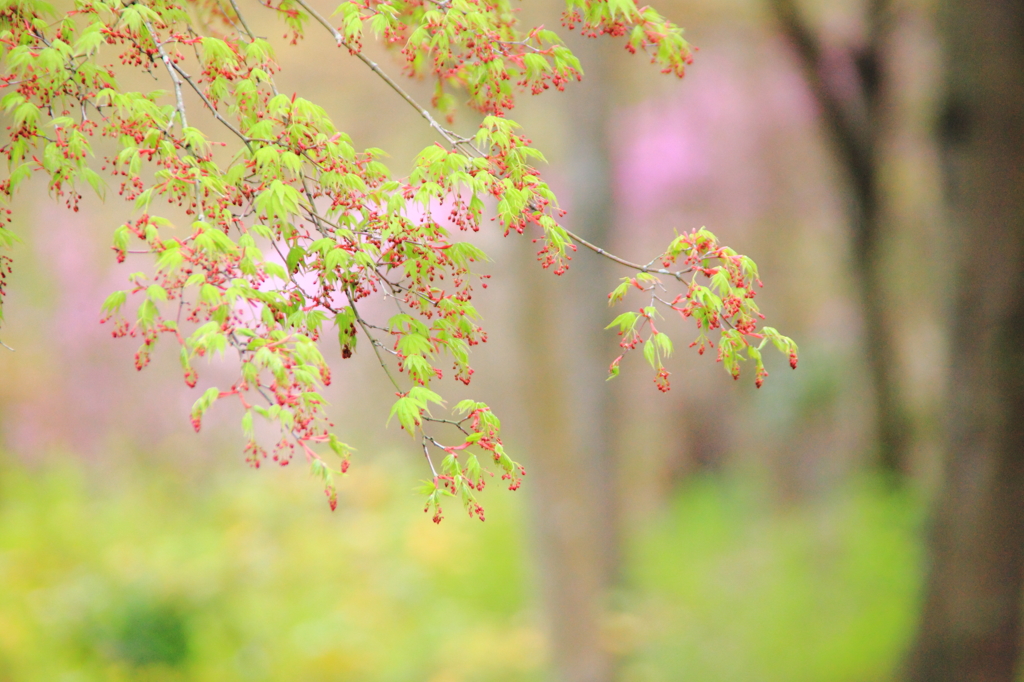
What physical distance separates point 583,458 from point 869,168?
3.35 meters

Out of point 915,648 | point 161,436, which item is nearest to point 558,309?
point 915,648

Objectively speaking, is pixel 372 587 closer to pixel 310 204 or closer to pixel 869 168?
pixel 869 168

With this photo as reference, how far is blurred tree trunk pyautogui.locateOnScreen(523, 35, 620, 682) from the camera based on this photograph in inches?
187

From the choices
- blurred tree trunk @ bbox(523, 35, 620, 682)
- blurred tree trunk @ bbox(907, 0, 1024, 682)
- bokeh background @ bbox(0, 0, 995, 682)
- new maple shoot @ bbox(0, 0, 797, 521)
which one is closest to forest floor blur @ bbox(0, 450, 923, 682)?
bokeh background @ bbox(0, 0, 995, 682)

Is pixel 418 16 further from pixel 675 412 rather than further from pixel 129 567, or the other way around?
pixel 675 412

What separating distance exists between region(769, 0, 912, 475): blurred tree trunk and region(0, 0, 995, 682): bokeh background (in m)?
0.03

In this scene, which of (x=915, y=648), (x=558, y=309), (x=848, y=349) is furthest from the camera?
(x=848, y=349)

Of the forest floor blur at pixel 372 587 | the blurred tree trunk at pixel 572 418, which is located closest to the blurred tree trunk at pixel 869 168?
the forest floor blur at pixel 372 587

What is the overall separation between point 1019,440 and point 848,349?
206 inches

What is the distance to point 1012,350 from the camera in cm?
408

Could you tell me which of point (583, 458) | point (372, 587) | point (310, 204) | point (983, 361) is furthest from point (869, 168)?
point (310, 204)

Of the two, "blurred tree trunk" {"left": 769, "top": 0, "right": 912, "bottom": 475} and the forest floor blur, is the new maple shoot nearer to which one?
the forest floor blur

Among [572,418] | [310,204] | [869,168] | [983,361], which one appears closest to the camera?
[310,204]

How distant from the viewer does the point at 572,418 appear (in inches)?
192
